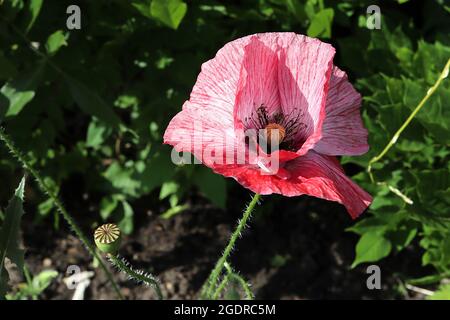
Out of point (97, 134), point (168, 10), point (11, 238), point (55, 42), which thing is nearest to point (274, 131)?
point (168, 10)

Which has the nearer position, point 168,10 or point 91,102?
point 168,10

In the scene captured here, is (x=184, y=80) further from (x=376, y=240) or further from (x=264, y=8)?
(x=376, y=240)

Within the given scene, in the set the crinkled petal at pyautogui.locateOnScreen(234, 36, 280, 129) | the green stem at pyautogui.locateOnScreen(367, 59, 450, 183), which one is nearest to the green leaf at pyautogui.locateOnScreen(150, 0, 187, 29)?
the crinkled petal at pyautogui.locateOnScreen(234, 36, 280, 129)

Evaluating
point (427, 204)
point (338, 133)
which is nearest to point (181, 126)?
point (338, 133)

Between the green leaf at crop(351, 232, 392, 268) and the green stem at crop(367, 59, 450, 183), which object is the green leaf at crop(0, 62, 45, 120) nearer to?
the green stem at crop(367, 59, 450, 183)

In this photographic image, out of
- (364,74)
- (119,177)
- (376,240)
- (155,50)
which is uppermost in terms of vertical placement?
(155,50)

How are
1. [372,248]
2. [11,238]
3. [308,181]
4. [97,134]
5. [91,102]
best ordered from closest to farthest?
[308,181], [11,238], [91,102], [372,248], [97,134]

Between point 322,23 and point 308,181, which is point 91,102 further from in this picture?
point 308,181
